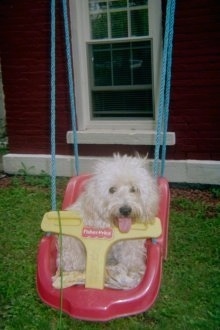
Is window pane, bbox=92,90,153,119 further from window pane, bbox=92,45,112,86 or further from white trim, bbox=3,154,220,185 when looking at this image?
white trim, bbox=3,154,220,185

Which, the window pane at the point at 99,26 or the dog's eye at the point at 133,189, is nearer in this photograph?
the dog's eye at the point at 133,189

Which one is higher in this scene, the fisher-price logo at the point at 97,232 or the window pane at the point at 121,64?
the window pane at the point at 121,64

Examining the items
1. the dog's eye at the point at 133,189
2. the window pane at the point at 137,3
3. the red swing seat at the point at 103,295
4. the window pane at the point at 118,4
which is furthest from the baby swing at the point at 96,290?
the window pane at the point at 118,4

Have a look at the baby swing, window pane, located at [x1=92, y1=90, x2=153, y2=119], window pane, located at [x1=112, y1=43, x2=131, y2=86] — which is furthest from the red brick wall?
the baby swing

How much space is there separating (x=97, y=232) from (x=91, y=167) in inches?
108

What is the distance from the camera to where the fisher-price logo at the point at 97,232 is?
347cm

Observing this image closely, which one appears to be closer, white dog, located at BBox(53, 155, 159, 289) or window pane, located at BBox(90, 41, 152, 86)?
white dog, located at BBox(53, 155, 159, 289)

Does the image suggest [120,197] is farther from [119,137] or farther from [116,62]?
[116,62]

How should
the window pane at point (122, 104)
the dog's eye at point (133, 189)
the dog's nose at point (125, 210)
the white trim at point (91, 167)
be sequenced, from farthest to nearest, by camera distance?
the window pane at point (122, 104) → the white trim at point (91, 167) → the dog's eye at point (133, 189) → the dog's nose at point (125, 210)

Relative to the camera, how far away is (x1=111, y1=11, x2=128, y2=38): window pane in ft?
19.8

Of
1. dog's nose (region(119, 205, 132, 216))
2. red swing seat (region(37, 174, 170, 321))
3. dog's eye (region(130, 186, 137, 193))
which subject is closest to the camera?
red swing seat (region(37, 174, 170, 321))

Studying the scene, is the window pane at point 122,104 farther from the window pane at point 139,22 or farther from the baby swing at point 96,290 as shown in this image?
the baby swing at point 96,290

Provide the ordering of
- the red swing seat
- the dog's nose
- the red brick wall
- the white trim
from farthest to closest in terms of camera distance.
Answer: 1. the white trim
2. the red brick wall
3. the dog's nose
4. the red swing seat

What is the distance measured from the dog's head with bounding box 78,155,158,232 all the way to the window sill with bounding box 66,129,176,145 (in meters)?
2.56
